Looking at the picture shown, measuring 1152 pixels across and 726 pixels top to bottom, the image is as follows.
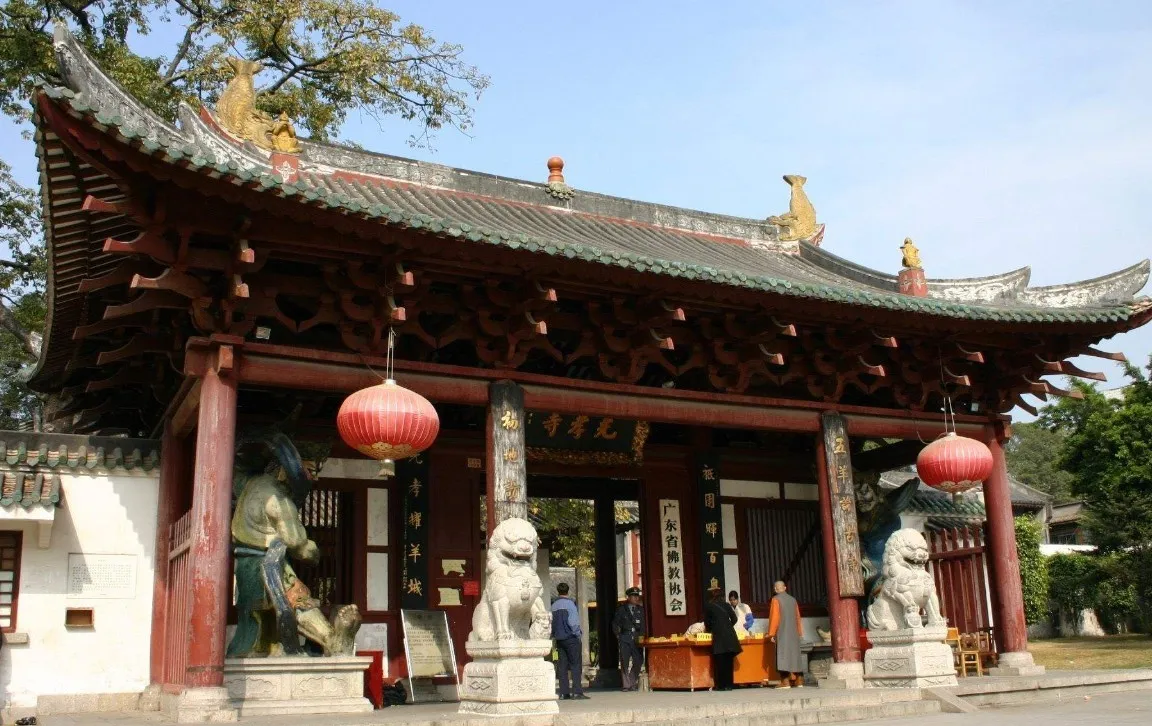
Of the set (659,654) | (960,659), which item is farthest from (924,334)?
(659,654)

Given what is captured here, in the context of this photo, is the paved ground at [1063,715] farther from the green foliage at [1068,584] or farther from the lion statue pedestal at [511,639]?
the green foliage at [1068,584]

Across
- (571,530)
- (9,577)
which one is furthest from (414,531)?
(571,530)

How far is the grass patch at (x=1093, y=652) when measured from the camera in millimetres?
16672

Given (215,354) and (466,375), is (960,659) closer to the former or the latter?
(466,375)

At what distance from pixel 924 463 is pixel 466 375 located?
15.3ft

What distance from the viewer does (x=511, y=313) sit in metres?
8.97

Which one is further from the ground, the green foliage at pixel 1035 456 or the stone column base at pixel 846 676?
the green foliage at pixel 1035 456

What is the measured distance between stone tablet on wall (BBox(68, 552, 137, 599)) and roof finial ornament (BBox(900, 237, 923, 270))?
27.8 feet

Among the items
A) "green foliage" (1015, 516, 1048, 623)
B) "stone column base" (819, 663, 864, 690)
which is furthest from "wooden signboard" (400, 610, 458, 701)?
"green foliage" (1015, 516, 1048, 623)

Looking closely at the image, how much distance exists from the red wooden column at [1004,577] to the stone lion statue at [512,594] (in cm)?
563

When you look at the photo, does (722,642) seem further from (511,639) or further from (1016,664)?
(511,639)

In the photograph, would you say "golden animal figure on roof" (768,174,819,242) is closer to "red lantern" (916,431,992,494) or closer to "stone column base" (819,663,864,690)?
"red lantern" (916,431,992,494)

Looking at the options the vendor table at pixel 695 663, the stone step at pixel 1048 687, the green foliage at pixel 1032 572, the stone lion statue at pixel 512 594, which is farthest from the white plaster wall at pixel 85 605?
the green foliage at pixel 1032 572

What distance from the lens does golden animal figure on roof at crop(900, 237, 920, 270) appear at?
11922mm
